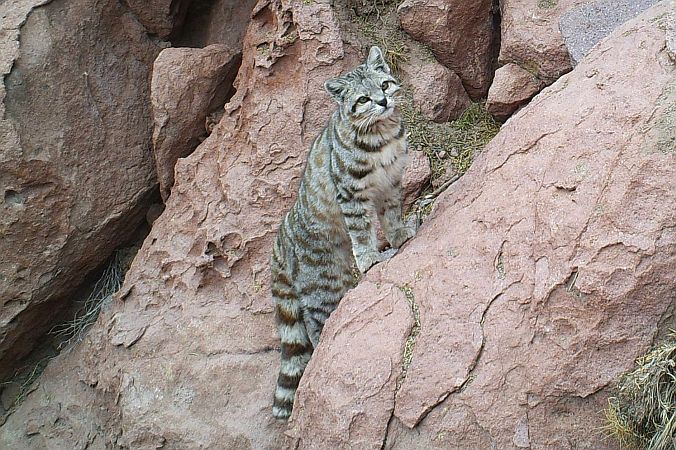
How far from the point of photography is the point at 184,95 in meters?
7.23

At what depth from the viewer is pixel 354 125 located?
555cm

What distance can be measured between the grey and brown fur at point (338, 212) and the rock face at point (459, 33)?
3.88 feet

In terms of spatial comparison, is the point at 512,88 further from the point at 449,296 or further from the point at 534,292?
the point at 534,292

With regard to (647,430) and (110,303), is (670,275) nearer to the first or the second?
(647,430)

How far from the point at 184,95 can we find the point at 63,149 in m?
1.09

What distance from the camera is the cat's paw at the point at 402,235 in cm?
557

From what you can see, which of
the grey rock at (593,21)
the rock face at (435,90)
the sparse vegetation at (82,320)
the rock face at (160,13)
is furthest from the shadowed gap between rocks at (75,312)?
the grey rock at (593,21)

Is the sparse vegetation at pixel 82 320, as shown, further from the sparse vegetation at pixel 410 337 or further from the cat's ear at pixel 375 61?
the sparse vegetation at pixel 410 337

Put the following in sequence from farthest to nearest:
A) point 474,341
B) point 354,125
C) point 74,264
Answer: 1. point 74,264
2. point 354,125
3. point 474,341

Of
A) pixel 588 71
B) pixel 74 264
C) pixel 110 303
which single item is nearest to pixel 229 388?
pixel 110 303

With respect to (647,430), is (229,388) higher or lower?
higher

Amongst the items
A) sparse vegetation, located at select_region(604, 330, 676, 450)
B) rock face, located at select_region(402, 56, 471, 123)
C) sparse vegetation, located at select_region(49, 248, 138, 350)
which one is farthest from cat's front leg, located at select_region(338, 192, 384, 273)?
sparse vegetation, located at select_region(49, 248, 138, 350)

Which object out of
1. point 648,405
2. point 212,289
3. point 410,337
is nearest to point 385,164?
point 410,337

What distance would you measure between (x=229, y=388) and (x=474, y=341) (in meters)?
2.36
